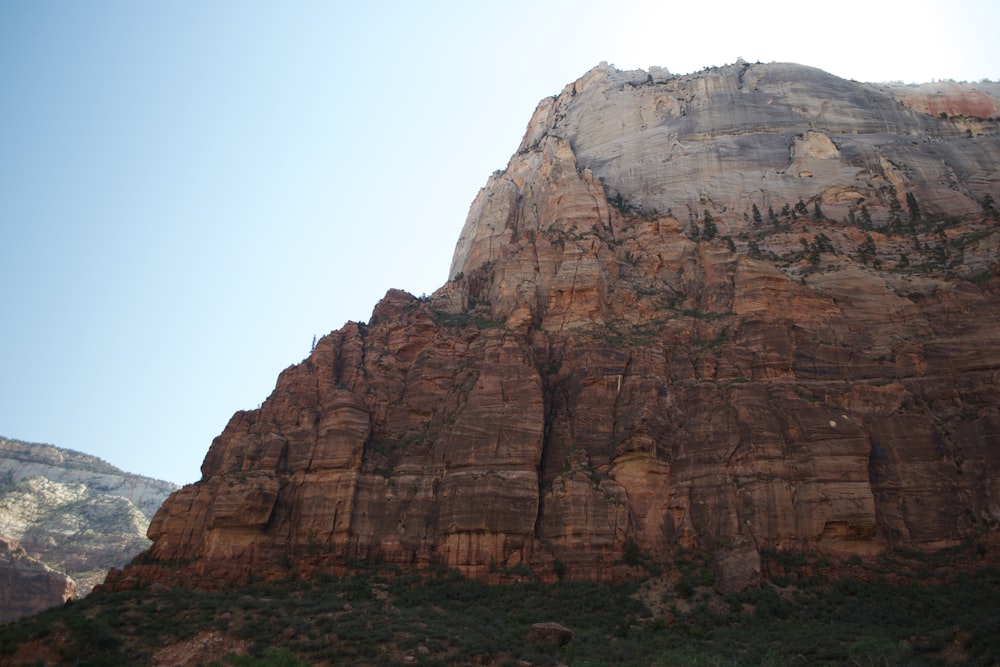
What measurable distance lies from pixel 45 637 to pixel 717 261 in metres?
48.6

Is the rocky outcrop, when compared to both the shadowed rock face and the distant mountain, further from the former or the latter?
the shadowed rock face

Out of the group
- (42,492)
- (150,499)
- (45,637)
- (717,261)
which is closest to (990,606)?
(717,261)

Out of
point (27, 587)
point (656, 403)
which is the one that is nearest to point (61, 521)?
point (27, 587)

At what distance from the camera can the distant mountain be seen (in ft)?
255

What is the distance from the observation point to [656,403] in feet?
154

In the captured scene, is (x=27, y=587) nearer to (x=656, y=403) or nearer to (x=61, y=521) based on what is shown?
(x=61, y=521)

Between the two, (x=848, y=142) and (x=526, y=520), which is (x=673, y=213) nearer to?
(x=848, y=142)

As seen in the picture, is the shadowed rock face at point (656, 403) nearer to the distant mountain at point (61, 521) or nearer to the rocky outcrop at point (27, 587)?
the rocky outcrop at point (27, 587)

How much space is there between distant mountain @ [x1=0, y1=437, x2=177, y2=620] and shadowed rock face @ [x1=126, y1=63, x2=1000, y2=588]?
143ft

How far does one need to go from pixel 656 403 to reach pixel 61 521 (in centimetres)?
10237

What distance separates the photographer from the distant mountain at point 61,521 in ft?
255

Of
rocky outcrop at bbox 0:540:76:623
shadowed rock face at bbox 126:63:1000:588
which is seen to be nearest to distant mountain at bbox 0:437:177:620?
rocky outcrop at bbox 0:540:76:623

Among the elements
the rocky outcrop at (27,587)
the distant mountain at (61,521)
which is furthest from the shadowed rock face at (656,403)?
the distant mountain at (61,521)

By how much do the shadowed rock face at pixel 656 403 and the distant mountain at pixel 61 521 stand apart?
43483mm
